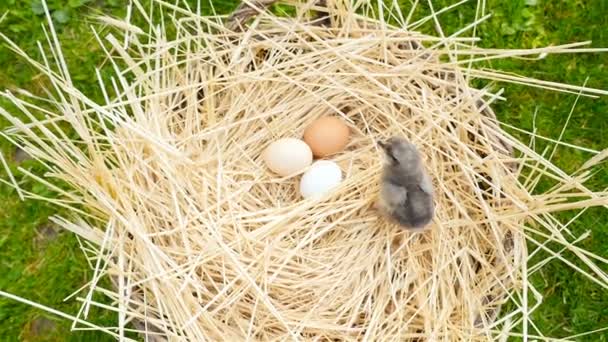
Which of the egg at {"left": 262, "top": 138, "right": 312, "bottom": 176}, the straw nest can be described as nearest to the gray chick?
the straw nest

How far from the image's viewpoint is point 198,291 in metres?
2.04

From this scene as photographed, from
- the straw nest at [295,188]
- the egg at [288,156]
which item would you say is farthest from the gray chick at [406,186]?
the egg at [288,156]

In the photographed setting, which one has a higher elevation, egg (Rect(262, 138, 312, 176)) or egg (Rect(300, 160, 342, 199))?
egg (Rect(262, 138, 312, 176))

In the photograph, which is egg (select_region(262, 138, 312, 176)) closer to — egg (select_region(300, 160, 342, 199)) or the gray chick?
egg (select_region(300, 160, 342, 199))

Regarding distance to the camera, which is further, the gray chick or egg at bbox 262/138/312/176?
egg at bbox 262/138/312/176

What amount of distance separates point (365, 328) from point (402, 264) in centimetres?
24

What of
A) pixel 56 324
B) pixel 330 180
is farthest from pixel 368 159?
pixel 56 324

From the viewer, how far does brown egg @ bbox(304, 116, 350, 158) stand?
2291 mm

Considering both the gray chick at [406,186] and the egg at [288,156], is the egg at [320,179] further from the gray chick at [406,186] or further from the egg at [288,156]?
the gray chick at [406,186]

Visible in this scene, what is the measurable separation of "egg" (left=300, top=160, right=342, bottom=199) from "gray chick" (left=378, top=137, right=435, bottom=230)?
20cm

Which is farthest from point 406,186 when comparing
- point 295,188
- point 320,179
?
point 295,188

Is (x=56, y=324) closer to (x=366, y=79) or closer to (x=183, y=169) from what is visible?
(x=183, y=169)

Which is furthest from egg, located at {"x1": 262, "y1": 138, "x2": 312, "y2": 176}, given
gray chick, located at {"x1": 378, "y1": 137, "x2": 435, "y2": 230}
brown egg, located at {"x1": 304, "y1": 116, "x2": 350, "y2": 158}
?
gray chick, located at {"x1": 378, "y1": 137, "x2": 435, "y2": 230}

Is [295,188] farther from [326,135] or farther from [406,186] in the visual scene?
[406,186]
